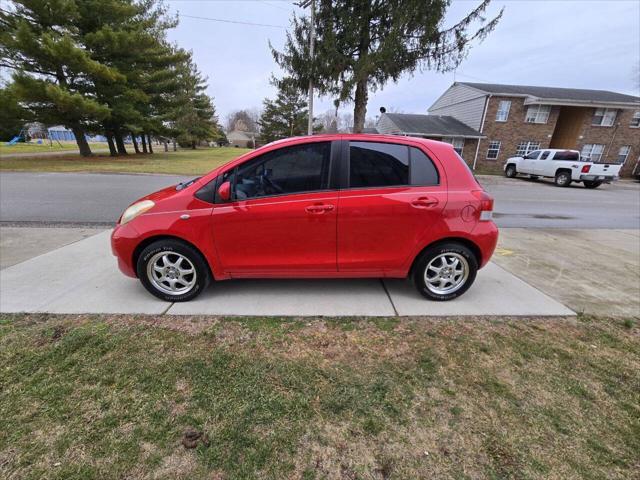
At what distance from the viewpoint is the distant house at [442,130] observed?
2358 centimetres

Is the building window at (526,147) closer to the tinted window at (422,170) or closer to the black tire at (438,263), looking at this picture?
the black tire at (438,263)

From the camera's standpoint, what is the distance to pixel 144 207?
10.5 feet

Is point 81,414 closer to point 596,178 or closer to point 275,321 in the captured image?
point 275,321

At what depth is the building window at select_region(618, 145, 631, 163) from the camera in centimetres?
2503

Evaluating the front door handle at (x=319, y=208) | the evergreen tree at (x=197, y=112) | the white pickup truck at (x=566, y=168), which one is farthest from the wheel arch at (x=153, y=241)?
the evergreen tree at (x=197, y=112)

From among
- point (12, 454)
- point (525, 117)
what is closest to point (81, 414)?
point (12, 454)

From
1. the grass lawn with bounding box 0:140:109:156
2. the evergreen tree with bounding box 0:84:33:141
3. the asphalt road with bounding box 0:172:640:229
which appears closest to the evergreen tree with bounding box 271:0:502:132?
the asphalt road with bounding box 0:172:640:229

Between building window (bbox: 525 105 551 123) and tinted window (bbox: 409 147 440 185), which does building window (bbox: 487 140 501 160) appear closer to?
building window (bbox: 525 105 551 123)

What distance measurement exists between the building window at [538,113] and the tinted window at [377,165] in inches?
1084

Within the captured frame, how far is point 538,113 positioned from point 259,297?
2938cm

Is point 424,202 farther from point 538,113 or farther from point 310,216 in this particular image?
point 538,113

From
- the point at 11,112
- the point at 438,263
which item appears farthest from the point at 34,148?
the point at 438,263

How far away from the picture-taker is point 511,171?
21.3 metres

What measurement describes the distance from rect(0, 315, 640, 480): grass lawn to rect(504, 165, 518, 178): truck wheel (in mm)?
21666
